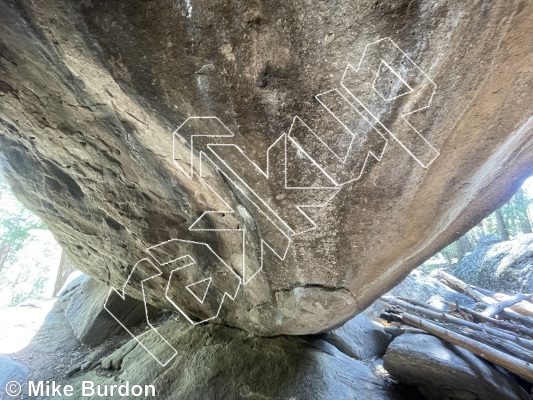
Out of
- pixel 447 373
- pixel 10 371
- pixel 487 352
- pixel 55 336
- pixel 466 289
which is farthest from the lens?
pixel 466 289

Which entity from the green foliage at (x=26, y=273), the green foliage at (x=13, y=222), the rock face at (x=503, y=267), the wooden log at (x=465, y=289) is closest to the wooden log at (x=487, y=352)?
the wooden log at (x=465, y=289)

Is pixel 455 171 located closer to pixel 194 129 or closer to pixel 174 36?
pixel 194 129

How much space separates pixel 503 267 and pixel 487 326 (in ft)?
15.5

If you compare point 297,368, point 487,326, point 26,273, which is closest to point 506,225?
point 487,326

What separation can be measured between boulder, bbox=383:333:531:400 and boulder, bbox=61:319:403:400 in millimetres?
340

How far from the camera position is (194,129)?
2.03 metres

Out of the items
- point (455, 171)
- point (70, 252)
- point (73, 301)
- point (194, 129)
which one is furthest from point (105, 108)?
point (73, 301)

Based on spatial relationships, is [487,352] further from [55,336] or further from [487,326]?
[55,336]

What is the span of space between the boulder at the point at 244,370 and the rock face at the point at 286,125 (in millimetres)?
602

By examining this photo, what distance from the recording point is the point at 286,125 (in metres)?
1.86

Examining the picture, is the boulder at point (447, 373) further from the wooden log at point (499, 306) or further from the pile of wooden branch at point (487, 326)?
the wooden log at point (499, 306)

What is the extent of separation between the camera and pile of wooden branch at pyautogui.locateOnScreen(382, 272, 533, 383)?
3.49 meters

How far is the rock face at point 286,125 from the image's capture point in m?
1.52

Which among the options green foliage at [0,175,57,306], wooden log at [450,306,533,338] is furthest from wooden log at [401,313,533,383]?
green foliage at [0,175,57,306]
